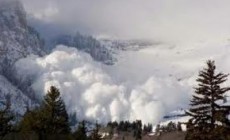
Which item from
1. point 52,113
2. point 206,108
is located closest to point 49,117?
point 52,113

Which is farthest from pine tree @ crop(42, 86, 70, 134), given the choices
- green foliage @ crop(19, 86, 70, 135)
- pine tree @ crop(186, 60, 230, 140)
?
pine tree @ crop(186, 60, 230, 140)

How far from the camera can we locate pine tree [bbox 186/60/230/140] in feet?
190

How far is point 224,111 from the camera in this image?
58.3 m

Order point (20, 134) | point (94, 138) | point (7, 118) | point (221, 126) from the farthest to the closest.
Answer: point (94, 138)
point (7, 118)
point (20, 134)
point (221, 126)

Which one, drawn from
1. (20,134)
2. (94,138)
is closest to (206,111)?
(20,134)

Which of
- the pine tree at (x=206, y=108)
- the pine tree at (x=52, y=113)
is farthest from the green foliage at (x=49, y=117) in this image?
the pine tree at (x=206, y=108)

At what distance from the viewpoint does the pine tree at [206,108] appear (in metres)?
57.8

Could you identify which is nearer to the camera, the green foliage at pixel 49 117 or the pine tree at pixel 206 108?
the pine tree at pixel 206 108

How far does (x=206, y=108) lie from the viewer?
5906cm

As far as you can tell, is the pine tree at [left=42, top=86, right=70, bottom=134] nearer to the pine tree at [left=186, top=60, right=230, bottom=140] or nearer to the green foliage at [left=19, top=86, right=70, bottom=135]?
the green foliage at [left=19, top=86, right=70, bottom=135]

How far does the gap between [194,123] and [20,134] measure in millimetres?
37262

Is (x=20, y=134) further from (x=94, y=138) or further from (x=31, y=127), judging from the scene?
(x=94, y=138)

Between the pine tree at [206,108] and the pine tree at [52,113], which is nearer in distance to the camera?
the pine tree at [206,108]

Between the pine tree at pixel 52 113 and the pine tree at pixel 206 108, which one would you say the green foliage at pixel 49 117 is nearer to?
the pine tree at pixel 52 113
